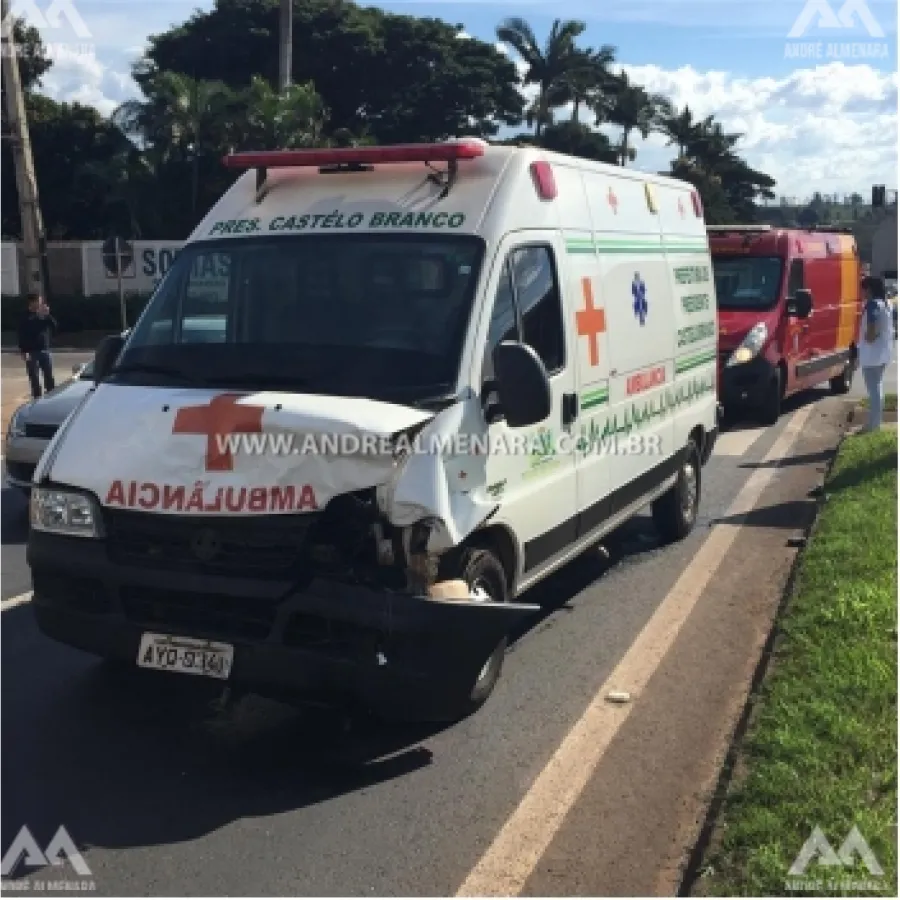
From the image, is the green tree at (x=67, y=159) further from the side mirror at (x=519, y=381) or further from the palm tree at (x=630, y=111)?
the side mirror at (x=519, y=381)

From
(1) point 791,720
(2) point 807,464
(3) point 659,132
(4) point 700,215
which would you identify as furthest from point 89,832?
(3) point 659,132

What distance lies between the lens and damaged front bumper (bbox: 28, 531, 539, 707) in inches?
180

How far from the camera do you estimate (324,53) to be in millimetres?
51125

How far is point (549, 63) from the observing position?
55969 mm

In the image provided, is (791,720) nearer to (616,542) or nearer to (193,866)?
(193,866)

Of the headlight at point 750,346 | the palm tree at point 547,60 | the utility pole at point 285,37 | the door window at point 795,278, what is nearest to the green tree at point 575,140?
the palm tree at point 547,60

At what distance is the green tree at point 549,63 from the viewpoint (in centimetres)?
5559

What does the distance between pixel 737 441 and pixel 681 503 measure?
5.28 meters

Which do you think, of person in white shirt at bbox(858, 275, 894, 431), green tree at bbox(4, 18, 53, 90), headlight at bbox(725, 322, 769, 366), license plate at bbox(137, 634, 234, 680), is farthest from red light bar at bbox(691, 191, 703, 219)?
green tree at bbox(4, 18, 53, 90)

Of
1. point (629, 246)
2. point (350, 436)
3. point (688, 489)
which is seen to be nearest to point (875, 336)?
point (688, 489)

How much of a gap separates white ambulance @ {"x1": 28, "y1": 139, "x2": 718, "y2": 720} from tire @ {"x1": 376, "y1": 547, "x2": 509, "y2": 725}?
0.05 feet

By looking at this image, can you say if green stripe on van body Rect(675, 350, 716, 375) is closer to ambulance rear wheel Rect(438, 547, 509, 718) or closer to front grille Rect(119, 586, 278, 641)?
ambulance rear wheel Rect(438, 547, 509, 718)

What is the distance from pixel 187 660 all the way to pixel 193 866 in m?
0.94

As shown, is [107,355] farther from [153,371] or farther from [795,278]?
[795,278]
